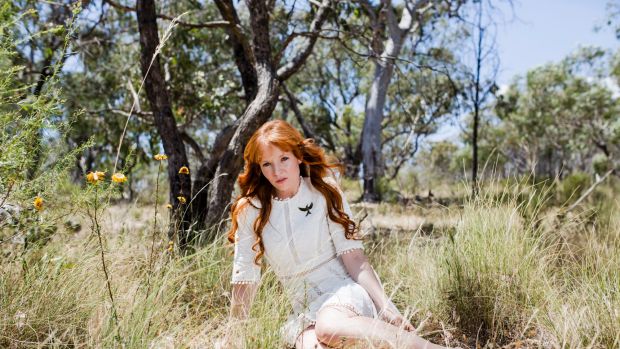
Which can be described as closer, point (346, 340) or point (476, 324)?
point (346, 340)

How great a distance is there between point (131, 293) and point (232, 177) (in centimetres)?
180

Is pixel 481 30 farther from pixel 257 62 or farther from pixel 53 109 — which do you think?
pixel 53 109

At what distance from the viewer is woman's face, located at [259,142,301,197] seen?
2553 mm

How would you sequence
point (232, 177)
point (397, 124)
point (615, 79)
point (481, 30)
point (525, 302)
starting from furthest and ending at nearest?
1. point (397, 124)
2. point (615, 79)
3. point (481, 30)
4. point (232, 177)
5. point (525, 302)

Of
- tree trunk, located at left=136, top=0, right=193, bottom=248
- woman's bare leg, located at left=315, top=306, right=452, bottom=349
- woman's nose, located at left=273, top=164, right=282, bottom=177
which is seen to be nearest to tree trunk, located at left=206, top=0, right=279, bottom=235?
tree trunk, located at left=136, top=0, right=193, bottom=248

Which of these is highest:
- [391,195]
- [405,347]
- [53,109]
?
[53,109]

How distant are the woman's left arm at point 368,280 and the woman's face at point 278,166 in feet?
1.56

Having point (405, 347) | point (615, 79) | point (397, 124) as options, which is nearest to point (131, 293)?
point (405, 347)

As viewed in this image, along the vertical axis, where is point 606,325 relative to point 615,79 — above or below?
below

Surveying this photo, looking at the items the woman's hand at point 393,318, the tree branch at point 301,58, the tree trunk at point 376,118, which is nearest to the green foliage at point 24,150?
the woman's hand at point 393,318

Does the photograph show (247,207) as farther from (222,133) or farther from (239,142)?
(222,133)

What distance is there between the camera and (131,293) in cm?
229

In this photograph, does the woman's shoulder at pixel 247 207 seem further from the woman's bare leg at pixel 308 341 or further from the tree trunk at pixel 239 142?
the tree trunk at pixel 239 142

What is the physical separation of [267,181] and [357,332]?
0.98 m
